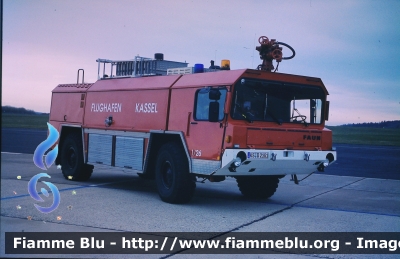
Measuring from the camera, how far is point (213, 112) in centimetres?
909

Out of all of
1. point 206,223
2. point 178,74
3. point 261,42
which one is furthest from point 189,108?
point 206,223

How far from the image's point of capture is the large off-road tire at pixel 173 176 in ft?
31.9

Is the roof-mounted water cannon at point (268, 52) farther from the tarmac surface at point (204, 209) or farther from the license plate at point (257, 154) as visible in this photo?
the tarmac surface at point (204, 209)

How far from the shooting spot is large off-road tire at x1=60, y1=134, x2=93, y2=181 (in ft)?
42.2

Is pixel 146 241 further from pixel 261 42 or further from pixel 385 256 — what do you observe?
pixel 261 42

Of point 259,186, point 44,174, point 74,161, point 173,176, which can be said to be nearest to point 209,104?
point 173,176

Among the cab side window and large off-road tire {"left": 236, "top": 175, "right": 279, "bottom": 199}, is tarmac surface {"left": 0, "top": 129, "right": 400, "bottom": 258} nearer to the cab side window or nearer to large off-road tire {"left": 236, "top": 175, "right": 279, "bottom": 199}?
large off-road tire {"left": 236, "top": 175, "right": 279, "bottom": 199}

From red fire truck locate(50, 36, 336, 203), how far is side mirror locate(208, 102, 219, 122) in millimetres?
18

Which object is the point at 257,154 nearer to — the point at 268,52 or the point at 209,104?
the point at 209,104

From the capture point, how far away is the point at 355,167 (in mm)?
19938

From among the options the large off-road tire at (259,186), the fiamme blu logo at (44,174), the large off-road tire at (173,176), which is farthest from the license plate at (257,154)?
the fiamme blu logo at (44,174)

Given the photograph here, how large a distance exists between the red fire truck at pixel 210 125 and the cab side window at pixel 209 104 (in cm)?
2

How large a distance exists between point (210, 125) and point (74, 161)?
17.4 feet

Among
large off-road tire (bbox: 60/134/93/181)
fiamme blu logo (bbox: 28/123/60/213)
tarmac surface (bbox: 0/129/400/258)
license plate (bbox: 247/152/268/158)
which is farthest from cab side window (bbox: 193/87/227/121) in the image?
large off-road tire (bbox: 60/134/93/181)
